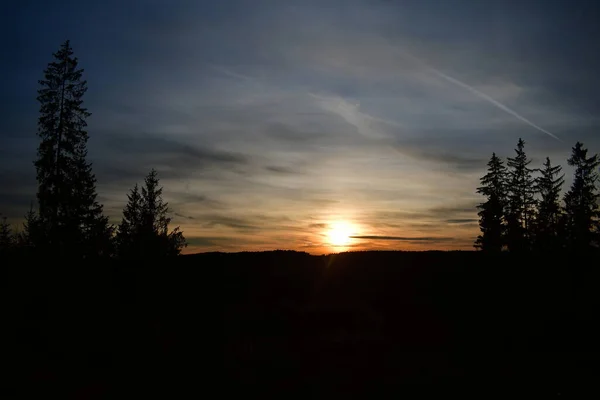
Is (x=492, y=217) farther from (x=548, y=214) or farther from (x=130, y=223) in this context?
(x=130, y=223)

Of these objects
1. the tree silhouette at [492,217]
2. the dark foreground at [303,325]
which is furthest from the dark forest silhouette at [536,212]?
the dark foreground at [303,325]

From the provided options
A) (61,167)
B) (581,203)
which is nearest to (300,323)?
(61,167)

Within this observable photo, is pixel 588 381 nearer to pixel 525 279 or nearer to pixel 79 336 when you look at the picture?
pixel 525 279

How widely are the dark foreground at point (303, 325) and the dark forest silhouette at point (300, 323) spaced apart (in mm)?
63

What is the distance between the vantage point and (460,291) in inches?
773

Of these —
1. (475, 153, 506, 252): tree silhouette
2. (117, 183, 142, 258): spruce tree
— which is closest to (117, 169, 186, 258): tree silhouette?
(117, 183, 142, 258): spruce tree

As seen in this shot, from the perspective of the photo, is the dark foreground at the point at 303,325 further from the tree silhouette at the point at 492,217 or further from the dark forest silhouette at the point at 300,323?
the tree silhouette at the point at 492,217

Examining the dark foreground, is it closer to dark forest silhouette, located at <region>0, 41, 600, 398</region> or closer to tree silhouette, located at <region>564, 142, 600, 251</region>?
dark forest silhouette, located at <region>0, 41, 600, 398</region>

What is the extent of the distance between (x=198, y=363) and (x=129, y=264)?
8874mm

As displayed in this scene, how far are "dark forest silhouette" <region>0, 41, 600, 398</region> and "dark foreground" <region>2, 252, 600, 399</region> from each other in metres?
0.06

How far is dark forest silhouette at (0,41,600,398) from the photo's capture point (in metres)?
13.1

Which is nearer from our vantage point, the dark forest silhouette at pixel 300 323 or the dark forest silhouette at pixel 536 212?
the dark forest silhouette at pixel 300 323

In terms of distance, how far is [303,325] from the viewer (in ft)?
55.8

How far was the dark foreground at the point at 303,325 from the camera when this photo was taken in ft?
43.0
